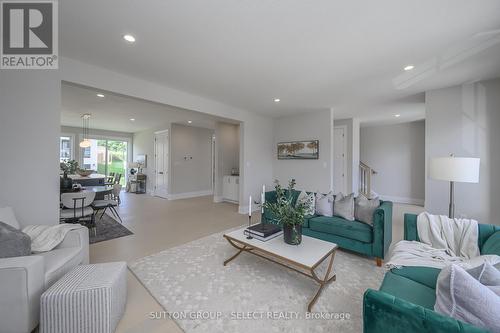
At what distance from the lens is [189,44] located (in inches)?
93.2

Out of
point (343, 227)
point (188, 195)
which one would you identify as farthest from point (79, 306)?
point (188, 195)

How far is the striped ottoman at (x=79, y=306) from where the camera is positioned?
1395mm

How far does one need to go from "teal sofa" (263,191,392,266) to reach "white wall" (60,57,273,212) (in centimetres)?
262

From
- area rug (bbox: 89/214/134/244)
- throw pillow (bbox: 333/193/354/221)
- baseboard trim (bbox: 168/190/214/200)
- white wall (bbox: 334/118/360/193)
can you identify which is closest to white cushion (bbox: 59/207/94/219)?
area rug (bbox: 89/214/134/244)

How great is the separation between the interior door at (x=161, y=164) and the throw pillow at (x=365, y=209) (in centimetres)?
625

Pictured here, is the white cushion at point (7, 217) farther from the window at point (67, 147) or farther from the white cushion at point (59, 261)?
the window at point (67, 147)

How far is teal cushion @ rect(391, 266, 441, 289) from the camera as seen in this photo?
4.93 feet

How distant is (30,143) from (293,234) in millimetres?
3206

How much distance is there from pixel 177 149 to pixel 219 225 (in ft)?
13.3

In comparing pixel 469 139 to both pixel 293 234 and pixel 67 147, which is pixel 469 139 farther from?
pixel 67 147

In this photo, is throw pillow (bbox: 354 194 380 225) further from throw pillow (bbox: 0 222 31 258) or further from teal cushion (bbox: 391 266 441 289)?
throw pillow (bbox: 0 222 31 258)

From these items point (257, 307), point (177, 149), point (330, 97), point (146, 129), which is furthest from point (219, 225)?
point (146, 129)

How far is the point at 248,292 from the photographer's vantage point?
2.04 metres

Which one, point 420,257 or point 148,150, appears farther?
point 148,150
